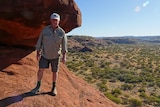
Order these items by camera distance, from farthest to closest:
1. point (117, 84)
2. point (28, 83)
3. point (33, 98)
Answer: point (117, 84) → point (28, 83) → point (33, 98)

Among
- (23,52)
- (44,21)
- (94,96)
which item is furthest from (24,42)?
(94,96)

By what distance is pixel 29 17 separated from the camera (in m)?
8.23

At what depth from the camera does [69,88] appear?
8.69 meters

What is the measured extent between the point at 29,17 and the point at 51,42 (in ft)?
6.44

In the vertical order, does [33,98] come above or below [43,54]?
below

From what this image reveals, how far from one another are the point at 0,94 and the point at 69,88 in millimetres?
2591

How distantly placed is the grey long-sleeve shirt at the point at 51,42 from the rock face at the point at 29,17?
180 cm

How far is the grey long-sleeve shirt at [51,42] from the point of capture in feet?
21.6

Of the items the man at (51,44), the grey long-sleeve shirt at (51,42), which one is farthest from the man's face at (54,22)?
the grey long-sleeve shirt at (51,42)

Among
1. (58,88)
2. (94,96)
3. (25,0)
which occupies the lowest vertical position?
(94,96)

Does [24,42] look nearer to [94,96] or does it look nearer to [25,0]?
[25,0]

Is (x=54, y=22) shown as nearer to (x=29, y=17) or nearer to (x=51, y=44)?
(x=51, y=44)

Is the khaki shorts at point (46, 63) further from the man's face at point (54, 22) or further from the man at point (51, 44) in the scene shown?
the man's face at point (54, 22)

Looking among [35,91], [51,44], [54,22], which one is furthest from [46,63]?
[54,22]
